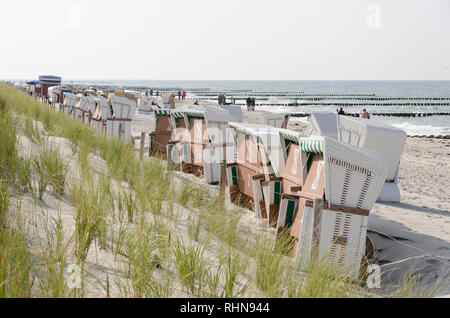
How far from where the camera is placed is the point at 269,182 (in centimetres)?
642

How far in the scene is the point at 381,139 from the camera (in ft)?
29.7

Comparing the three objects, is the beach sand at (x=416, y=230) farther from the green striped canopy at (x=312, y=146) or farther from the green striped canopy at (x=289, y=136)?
the green striped canopy at (x=289, y=136)

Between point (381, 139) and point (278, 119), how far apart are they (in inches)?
221

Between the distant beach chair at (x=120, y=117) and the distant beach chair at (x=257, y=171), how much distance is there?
668 centimetres

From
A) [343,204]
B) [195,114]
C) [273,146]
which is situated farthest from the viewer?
[195,114]

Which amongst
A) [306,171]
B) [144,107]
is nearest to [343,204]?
[306,171]

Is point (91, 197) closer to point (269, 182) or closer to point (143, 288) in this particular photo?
point (143, 288)

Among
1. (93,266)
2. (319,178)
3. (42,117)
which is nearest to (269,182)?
(319,178)

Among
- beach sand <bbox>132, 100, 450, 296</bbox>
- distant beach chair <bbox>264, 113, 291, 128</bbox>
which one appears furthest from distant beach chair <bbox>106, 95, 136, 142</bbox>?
beach sand <bbox>132, 100, 450, 296</bbox>

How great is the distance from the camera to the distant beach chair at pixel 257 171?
656 centimetres

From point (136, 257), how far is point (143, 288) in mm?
307

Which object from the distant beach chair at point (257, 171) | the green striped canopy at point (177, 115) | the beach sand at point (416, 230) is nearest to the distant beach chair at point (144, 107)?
the green striped canopy at point (177, 115)

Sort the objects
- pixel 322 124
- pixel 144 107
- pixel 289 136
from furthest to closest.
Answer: pixel 144 107
pixel 322 124
pixel 289 136

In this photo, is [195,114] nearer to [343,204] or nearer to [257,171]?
[257,171]
